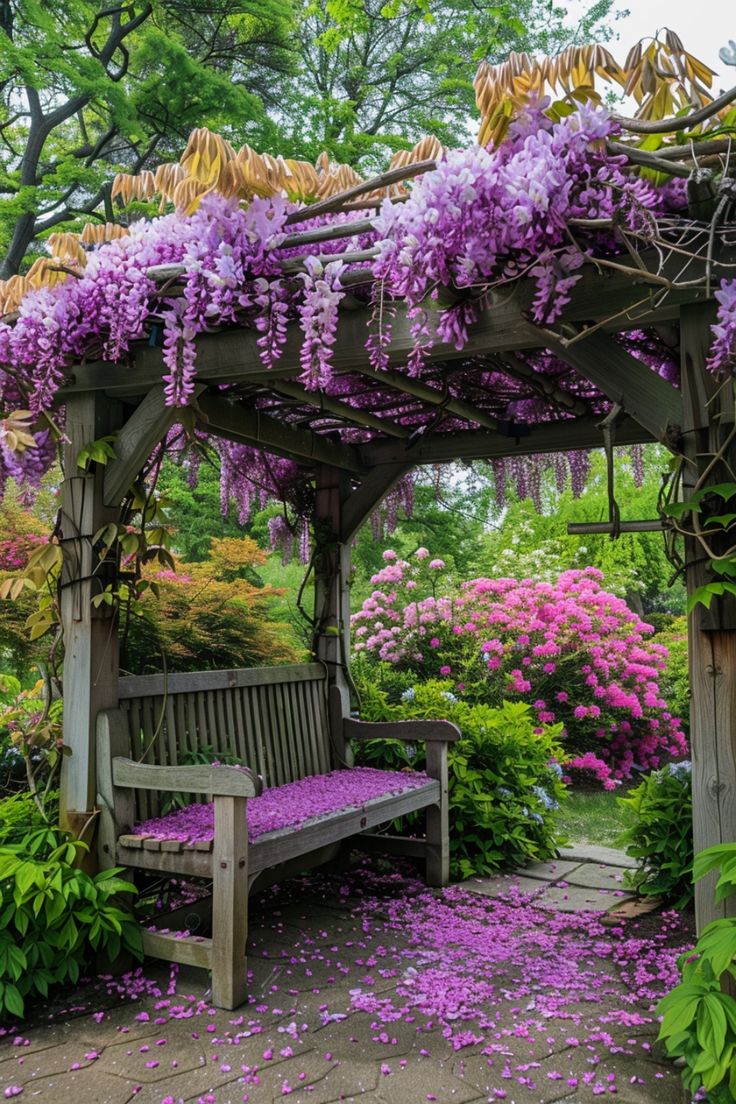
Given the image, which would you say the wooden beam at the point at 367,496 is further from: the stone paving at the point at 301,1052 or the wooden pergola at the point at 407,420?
the stone paving at the point at 301,1052

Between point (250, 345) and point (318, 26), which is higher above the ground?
point (318, 26)

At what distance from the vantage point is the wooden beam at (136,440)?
9.89ft

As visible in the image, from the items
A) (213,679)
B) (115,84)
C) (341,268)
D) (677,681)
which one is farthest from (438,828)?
(115,84)

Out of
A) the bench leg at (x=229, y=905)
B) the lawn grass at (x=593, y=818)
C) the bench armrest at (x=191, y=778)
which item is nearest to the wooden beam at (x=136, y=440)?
the bench armrest at (x=191, y=778)

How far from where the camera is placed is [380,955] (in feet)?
10.3

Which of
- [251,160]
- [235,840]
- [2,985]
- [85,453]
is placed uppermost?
[251,160]

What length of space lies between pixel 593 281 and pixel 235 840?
6.57ft

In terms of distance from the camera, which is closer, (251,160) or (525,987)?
(251,160)

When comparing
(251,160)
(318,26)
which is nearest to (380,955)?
(251,160)

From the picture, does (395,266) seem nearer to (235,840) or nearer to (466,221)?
(466,221)

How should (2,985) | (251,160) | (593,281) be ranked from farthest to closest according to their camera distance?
1. (2,985)
2. (251,160)
3. (593,281)

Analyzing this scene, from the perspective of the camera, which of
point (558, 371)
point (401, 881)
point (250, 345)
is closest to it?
point (250, 345)

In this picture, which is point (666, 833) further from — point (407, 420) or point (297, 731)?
point (407, 420)

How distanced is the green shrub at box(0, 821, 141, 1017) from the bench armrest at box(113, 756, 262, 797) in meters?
0.28
